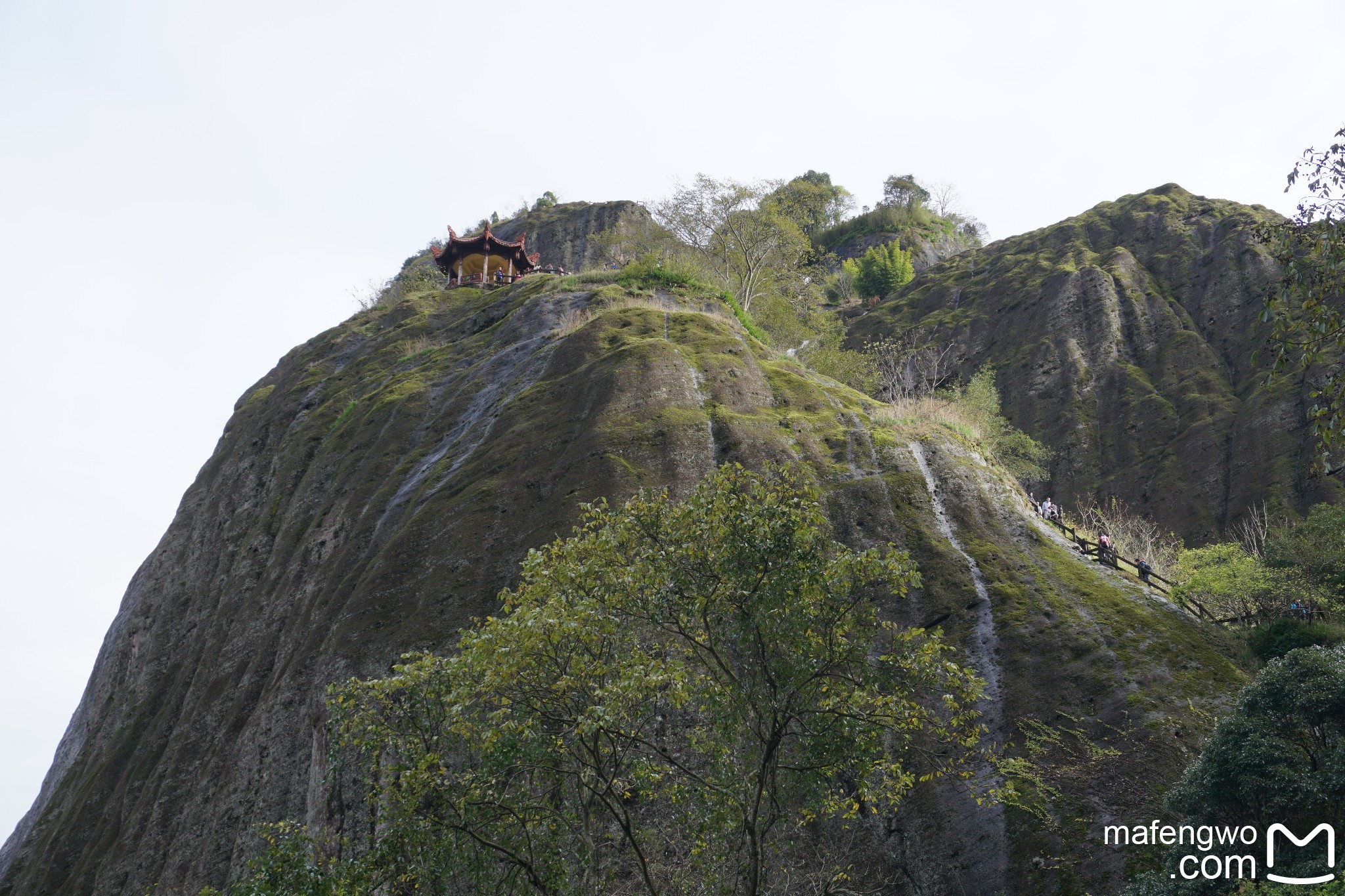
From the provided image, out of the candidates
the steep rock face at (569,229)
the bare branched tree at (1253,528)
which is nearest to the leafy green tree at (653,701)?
the bare branched tree at (1253,528)

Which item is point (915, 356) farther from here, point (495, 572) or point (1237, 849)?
point (1237, 849)

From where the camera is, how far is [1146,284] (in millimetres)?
66000

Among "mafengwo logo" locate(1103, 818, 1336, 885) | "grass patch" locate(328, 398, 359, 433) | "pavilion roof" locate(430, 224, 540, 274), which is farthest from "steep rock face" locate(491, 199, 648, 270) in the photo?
"mafengwo logo" locate(1103, 818, 1336, 885)

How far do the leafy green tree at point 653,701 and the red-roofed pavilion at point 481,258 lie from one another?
5192 cm

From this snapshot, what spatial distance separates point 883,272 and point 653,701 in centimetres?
7922

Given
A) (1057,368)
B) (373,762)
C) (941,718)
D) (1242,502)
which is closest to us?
(373,762)

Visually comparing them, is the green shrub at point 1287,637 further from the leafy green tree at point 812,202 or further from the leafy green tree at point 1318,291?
the leafy green tree at point 812,202

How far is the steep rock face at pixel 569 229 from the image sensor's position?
84188mm

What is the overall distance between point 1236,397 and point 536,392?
44.2 metres

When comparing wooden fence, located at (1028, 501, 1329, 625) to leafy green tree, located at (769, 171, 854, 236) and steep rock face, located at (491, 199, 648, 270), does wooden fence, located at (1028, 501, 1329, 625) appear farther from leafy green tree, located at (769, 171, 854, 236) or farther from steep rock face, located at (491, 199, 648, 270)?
steep rock face, located at (491, 199, 648, 270)

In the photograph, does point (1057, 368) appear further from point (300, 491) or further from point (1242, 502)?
point (300, 491)

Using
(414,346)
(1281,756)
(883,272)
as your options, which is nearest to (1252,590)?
(1281,756)

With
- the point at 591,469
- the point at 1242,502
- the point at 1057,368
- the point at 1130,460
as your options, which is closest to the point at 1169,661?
the point at 591,469

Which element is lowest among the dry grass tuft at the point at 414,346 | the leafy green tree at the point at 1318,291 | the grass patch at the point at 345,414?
the leafy green tree at the point at 1318,291
